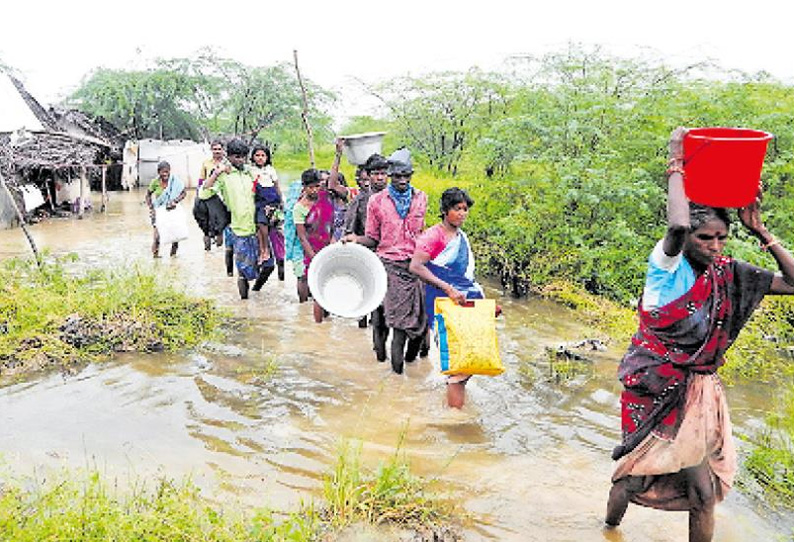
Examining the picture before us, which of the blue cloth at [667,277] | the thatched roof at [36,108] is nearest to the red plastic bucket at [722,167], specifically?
the blue cloth at [667,277]

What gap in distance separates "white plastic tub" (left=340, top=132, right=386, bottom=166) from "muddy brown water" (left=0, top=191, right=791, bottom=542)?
175cm

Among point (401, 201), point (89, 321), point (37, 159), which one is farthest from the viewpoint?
point (37, 159)

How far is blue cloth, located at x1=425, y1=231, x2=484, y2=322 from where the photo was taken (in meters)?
4.76

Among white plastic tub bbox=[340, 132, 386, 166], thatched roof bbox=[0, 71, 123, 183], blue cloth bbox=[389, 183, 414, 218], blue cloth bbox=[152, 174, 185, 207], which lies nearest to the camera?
blue cloth bbox=[389, 183, 414, 218]

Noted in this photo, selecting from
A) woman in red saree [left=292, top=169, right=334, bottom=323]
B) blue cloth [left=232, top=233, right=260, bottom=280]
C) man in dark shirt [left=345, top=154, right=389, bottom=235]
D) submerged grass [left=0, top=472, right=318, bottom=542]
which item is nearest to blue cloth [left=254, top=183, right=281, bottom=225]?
blue cloth [left=232, top=233, right=260, bottom=280]

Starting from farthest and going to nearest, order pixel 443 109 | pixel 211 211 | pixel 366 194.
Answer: pixel 443 109 < pixel 211 211 < pixel 366 194

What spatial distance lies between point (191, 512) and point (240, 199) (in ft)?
15.8

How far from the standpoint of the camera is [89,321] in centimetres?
605

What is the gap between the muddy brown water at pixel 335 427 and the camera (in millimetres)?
3680

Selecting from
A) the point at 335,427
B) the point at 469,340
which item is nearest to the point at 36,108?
the point at 335,427

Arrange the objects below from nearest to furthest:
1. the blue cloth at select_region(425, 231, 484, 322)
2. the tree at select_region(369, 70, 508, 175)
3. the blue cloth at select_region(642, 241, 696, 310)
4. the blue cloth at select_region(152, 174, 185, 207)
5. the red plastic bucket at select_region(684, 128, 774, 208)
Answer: the red plastic bucket at select_region(684, 128, 774, 208), the blue cloth at select_region(642, 241, 696, 310), the blue cloth at select_region(425, 231, 484, 322), the blue cloth at select_region(152, 174, 185, 207), the tree at select_region(369, 70, 508, 175)

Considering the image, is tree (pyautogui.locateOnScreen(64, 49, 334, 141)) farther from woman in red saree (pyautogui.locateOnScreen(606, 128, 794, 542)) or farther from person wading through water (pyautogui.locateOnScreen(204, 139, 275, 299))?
woman in red saree (pyautogui.locateOnScreen(606, 128, 794, 542))

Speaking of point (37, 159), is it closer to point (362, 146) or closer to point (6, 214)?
point (6, 214)

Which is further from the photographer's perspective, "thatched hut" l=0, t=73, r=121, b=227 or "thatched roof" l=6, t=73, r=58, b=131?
"thatched roof" l=6, t=73, r=58, b=131
